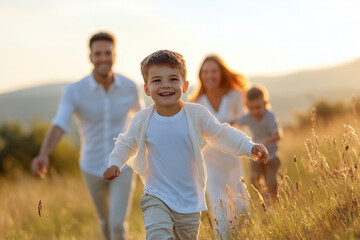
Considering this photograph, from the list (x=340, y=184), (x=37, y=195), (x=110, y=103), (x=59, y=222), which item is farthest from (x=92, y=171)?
(x=37, y=195)

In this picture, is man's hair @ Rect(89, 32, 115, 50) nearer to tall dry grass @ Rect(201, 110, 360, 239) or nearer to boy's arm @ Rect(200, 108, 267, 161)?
boy's arm @ Rect(200, 108, 267, 161)

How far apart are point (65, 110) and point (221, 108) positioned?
6.53ft

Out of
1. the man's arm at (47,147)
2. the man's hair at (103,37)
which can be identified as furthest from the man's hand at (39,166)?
the man's hair at (103,37)

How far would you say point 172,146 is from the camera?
3.46 metres

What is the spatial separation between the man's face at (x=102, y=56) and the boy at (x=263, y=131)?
171 cm

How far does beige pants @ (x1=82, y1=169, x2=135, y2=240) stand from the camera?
5.18m

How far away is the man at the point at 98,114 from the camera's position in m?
5.43

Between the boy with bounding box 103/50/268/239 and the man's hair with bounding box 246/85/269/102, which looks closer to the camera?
the boy with bounding box 103/50/268/239

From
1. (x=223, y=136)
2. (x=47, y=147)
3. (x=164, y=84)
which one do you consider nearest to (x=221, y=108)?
(x=47, y=147)

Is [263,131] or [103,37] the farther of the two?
[263,131]

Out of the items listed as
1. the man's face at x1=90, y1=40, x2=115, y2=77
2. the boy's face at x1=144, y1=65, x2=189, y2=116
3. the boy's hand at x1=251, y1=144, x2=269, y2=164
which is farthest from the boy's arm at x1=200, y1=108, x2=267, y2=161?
the man's face at x1=90, y1=40, x2=115, y2=77

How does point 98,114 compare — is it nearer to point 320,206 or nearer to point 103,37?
point 103,37

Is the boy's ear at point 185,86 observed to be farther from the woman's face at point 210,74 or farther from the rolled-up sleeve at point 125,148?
the woman's face at point 210,74

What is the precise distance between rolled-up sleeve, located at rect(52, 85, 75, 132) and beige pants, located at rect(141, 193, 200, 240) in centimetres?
227
